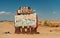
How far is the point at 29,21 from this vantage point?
3098 centimetres

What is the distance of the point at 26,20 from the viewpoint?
31266 mm

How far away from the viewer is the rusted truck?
30812mm

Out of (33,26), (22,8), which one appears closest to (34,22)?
(33,26)

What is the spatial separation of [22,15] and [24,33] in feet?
8.09

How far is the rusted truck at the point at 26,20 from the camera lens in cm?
3081

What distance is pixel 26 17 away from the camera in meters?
31.1

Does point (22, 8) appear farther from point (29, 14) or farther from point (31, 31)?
point (31, 31)

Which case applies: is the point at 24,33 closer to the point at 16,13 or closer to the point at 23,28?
the point at 23,28

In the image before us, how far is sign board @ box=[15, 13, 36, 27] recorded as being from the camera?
30.9m

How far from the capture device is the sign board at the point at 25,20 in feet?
101

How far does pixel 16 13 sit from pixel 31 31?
327 centimetres

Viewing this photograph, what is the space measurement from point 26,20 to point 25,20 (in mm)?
141

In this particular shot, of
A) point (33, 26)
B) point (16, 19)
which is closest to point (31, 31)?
point (33, 26)

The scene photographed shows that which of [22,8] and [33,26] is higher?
[22,8]
